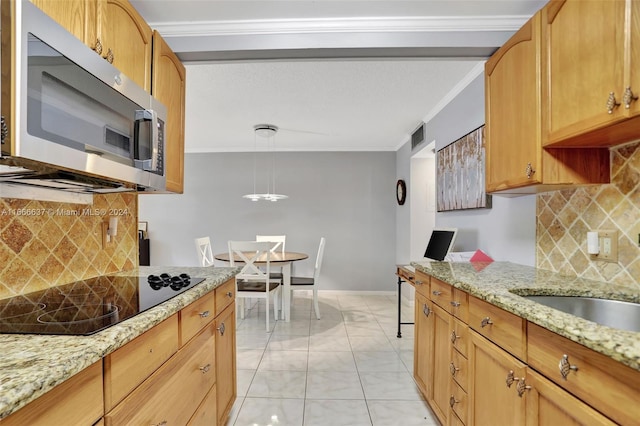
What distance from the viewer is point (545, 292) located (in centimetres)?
131

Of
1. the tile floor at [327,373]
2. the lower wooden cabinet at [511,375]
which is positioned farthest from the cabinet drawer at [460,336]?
the tile floor at [327,373]

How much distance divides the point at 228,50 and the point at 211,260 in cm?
287

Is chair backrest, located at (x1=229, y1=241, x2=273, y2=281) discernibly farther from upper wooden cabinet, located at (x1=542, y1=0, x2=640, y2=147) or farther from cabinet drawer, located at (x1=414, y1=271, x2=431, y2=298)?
upper wooden cabinet, located at (x1=542, y1=0, x2=640, y2=147)

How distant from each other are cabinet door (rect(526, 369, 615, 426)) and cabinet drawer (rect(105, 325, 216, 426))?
1.16m

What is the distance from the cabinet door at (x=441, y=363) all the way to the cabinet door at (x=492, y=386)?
0.86 ft

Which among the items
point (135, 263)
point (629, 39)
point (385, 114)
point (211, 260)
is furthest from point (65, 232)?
point (385, 114)

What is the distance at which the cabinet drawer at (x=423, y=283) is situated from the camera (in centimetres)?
197

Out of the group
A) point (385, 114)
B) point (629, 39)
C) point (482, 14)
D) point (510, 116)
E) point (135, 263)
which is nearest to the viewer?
point (629, 39)

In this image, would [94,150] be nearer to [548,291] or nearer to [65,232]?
[65,232]

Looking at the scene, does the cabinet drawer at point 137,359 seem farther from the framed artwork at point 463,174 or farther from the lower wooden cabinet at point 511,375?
the framed artwork at point 463,174

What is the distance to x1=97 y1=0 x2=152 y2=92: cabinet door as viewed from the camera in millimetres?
1215

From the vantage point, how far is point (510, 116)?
1596 mm

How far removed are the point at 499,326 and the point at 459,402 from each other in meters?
0.56

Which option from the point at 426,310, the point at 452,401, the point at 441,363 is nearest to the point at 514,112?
the point at 426,310
